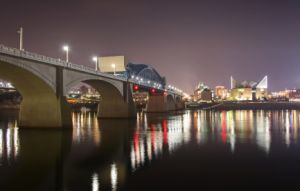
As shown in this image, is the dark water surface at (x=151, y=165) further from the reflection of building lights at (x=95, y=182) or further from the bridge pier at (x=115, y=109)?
the bridge pier at (x=115, y=109)

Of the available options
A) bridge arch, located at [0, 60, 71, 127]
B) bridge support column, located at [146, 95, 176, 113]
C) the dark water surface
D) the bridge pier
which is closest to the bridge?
bridge arch, located at [0, 60, 71, 127]

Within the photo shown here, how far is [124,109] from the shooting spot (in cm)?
6881

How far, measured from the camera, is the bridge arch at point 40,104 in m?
39.5

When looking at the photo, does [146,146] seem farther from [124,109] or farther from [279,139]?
[124,109]

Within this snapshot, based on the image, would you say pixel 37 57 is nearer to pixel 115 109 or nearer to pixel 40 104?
pixel 40 104

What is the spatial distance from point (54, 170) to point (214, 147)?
13.7 m

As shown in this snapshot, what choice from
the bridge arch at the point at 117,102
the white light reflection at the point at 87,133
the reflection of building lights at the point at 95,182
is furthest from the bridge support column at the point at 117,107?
the reflection of building lights at the point at 95,182

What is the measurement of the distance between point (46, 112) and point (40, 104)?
1322mm

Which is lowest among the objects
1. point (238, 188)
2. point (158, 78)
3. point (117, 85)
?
point (238, 188)

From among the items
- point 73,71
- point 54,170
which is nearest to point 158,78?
point 73,71

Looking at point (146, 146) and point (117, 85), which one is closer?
point (146, 146)

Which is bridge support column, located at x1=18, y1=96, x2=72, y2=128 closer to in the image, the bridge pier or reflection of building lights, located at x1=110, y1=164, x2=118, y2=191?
reflection of building lights, located at x1=110, y1=164, x2=118, y2=191

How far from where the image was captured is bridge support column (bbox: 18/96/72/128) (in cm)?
4100

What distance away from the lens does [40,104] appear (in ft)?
135
